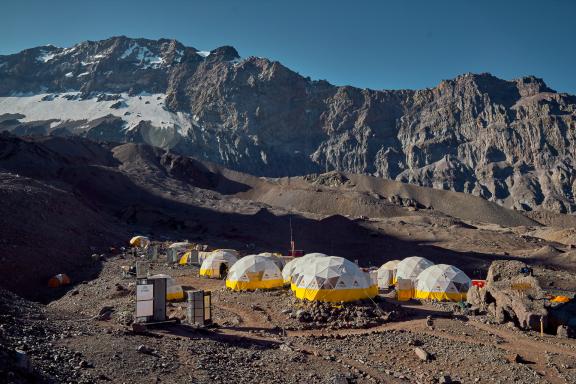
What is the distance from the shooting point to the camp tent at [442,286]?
29656 mm

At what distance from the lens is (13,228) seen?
38938 millimetres

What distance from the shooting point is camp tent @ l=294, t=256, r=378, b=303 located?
23703 millimetres

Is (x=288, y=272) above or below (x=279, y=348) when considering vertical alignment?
above

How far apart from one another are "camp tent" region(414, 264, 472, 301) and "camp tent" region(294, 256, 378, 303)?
6.38m

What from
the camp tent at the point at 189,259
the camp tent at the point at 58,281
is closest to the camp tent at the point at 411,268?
the camp tent at the point at 189,259

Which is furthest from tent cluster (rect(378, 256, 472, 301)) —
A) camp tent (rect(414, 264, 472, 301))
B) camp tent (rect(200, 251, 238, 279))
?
camp tent (rect(200, 251, 238, 279))

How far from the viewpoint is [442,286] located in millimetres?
29734

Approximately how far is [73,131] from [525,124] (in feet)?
576

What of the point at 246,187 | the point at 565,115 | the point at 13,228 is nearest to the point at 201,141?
the point at 246,187

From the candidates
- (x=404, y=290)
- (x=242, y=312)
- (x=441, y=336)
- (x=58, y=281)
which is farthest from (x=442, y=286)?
(x=58, y=281)

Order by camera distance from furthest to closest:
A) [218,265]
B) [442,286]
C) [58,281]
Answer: [218,265]
[58,281]
[442,286]

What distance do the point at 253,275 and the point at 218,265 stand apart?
28.2ft

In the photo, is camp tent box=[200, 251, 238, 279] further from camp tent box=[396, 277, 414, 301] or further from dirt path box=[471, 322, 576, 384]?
dirt path box=[471, 322, 576, 384]

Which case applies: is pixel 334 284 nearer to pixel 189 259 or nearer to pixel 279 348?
pixel 279 348
